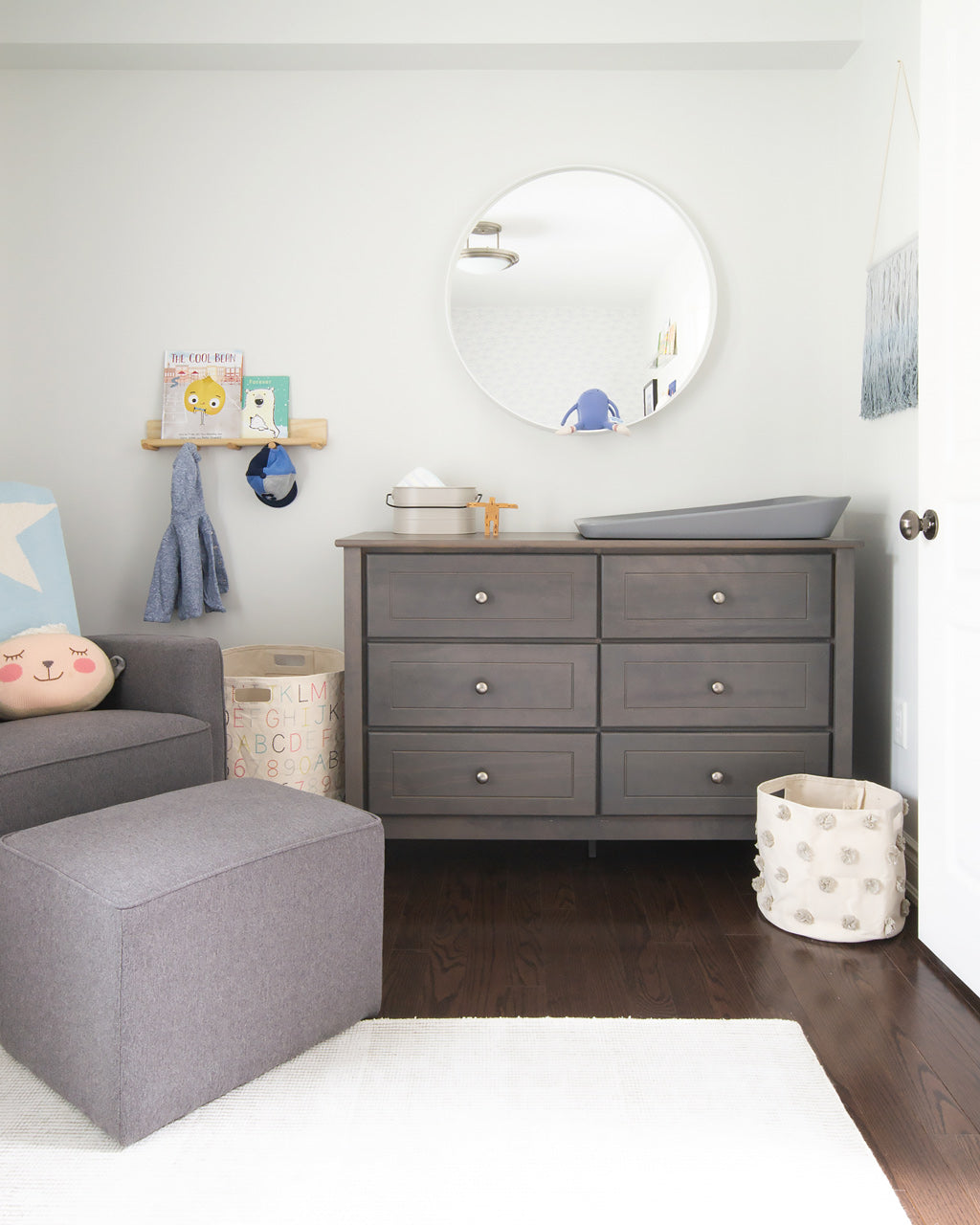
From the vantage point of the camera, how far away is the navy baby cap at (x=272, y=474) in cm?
272

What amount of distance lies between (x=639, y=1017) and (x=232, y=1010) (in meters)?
0.70

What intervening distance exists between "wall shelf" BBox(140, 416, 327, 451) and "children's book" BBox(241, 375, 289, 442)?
0.06 ft

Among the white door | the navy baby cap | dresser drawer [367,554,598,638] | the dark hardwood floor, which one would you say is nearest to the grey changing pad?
dresser drawer [367,554,598,638]

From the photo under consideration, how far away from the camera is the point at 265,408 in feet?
9.02

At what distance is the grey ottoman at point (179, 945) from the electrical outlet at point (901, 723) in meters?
1.36

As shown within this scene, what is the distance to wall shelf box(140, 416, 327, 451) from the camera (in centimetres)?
274

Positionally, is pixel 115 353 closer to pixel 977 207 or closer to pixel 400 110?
pixel 400 110

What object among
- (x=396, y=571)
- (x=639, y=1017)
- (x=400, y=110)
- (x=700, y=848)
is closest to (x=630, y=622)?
(x=396, y=571)

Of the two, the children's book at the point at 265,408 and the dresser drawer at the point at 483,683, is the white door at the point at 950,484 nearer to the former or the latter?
the dresser drawer at the point at 483,683

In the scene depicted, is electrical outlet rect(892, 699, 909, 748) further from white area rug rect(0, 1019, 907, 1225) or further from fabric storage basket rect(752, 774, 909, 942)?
white area rug rect(0, 1019, 907, 1225)

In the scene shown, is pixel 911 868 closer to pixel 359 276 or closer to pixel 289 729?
pixel 289 729

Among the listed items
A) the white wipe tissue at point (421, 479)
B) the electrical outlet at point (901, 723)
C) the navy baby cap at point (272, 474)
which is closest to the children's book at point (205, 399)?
the navy baby cap at point (272, 474)

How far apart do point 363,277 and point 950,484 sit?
1.74 m

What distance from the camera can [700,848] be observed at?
256 centimetres
